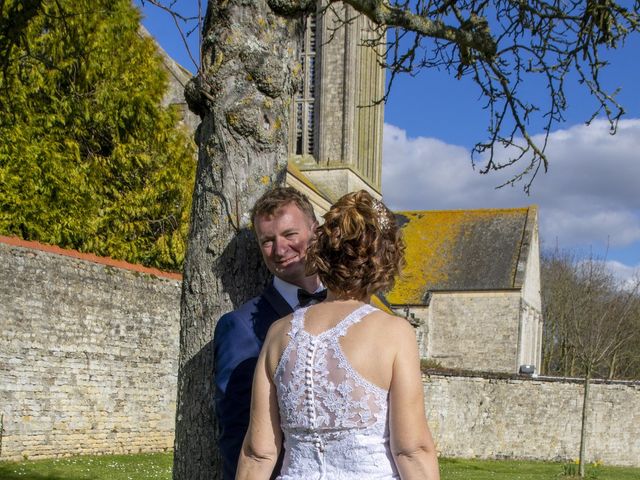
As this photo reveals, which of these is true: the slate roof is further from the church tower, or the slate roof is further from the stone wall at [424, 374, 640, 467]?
the stone wall at [424, 374, 640, 467]

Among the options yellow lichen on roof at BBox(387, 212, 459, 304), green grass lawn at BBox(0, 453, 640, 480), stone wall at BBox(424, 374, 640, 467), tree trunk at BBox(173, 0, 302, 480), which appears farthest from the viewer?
yellow lichen on roof at BBox(387, 212, 459, 304)

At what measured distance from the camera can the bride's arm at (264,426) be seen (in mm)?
2699

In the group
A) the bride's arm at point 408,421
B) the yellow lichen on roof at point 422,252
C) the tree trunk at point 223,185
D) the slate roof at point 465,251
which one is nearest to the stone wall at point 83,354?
the tree trunk at point 223,185

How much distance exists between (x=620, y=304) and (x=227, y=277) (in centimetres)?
3614

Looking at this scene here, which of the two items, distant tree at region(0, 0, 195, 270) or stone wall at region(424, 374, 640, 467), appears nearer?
distant tree at region(0, 0, 195, 270)

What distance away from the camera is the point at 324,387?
254cm

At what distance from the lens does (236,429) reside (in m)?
3.00

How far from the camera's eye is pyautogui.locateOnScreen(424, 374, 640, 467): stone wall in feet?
76.1

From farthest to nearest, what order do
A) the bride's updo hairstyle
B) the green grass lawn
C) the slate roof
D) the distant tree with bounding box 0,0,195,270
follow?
the slate roof
the distant tree with bounding box 0,0,195,270
the green grass lawn
the bride's updo hairstyle

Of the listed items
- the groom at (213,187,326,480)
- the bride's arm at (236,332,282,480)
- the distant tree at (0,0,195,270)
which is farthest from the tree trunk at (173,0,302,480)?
the distant tree at (0,0,195,270)

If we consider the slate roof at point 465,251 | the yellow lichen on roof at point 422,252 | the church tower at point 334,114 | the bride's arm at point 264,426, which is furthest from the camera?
the church tower at point 334,114

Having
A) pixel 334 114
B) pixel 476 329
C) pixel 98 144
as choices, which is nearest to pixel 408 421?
pixel 98 144

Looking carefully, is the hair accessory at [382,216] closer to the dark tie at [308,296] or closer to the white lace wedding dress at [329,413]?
the white lace wedding dress at [329,413]

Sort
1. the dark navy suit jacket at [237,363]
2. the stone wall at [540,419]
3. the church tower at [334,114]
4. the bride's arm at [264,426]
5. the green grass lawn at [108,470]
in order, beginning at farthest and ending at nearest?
the church tower at [334,114], the stone wall at [540,419], the green grass lawn at [108,470], the dark navy suit jacket at [237,363], the bride's arm at [264,426]
